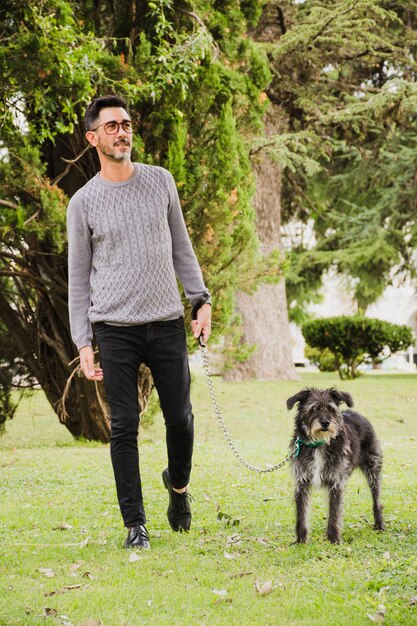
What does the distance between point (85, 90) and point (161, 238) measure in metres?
4.23

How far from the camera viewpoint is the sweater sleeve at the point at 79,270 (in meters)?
5.04

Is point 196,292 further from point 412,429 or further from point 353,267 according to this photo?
point 353,267

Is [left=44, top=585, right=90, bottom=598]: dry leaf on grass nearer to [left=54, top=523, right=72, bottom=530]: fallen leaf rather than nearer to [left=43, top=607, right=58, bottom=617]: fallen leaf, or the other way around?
[left=43, top=607, right=58, bottom=617]: fallen leaf

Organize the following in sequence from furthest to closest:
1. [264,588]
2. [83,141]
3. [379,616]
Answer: [83,141], [264,588], [379,616]

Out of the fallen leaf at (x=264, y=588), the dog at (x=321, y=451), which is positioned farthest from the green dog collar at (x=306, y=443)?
the fallen leaf at (x=264, y=588)

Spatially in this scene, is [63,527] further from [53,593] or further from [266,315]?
[266,315]

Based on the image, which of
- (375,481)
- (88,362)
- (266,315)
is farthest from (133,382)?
(266,315)

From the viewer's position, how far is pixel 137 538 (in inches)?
199

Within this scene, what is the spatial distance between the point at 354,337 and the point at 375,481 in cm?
1604

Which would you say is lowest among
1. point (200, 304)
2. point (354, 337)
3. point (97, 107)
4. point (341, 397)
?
point (354, 337)

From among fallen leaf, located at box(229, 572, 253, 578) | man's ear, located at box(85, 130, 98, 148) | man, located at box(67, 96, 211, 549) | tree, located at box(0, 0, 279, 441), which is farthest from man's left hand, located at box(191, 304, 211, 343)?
tree, located at box(0, 0, 279, 441)

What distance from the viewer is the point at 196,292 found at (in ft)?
17.6

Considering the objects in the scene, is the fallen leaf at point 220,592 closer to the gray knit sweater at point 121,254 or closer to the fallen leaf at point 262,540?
the fallen leaf at point 262,540

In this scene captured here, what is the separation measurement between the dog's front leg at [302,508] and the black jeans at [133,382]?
754 millimetres
